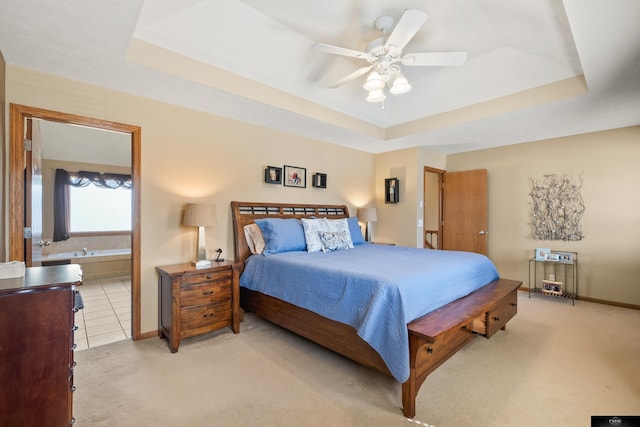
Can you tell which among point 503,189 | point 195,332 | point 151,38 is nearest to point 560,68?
point 503,189

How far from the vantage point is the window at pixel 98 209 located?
5753mm

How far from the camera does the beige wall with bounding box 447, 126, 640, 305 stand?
397cm

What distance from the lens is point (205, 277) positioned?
2896 millimetres

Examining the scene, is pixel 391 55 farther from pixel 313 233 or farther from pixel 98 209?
pixel 98 209

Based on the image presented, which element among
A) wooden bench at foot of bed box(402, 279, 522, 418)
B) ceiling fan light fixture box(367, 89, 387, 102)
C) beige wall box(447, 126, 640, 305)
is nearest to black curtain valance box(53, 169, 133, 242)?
ceiling fan light fixture box(367, 89, 387, 102)

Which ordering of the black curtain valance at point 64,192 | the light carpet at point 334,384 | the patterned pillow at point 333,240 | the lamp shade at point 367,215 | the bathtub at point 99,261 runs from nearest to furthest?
the light carpet at point 334,384, the patterned pillow at point 333,240, the lamp shade at point 367,215, the bathtub at point 99,261, the black curtain valance at point 64,192

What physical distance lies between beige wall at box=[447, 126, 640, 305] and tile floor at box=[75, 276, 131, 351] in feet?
18.8

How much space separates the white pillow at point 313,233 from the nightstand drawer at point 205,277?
0.99 meters

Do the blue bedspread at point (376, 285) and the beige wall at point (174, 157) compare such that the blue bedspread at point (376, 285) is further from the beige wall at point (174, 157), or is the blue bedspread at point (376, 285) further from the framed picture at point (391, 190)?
the framed picture at point (391, 190)

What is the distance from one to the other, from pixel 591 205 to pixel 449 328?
3.94 meters

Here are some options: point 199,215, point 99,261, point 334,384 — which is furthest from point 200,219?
point 99,261

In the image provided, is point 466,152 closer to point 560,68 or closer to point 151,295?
point 560,68

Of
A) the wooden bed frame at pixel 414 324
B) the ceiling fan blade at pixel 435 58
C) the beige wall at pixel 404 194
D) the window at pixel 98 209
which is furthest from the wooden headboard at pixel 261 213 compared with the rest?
the window at pixel 98 209

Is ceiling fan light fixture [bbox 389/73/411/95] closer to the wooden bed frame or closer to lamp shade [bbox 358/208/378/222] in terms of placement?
the wooden bed frame
